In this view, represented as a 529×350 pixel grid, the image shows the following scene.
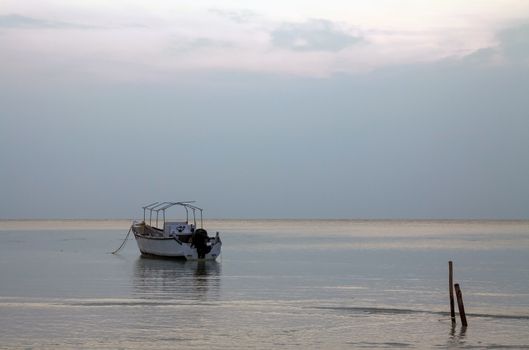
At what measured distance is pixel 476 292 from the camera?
31.3m

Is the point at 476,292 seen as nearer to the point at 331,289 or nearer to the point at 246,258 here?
the point at 331,289

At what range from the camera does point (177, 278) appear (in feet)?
122

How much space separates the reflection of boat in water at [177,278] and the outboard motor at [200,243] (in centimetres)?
54

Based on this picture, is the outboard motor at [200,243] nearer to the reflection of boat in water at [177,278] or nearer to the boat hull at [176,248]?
the boat hull at [176,248]

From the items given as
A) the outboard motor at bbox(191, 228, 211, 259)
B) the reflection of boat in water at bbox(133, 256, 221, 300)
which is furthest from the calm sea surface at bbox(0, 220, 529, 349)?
the outboard motor at bbox(191, 228, 211, 259)

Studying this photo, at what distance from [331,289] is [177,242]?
15.3m

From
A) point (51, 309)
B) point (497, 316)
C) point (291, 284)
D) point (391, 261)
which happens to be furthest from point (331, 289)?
point (391, 261)

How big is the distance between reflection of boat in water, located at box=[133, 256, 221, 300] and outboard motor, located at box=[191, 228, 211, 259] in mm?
542

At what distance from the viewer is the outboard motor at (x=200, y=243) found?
150 feet

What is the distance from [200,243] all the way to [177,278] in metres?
8.70

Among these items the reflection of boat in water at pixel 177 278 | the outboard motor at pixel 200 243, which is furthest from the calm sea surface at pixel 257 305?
the outboard motor at pixel 200 243

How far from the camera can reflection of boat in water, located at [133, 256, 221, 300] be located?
30734 millimetres

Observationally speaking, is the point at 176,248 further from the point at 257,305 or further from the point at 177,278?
the point at 257,305

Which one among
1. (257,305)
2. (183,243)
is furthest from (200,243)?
(257,305)
